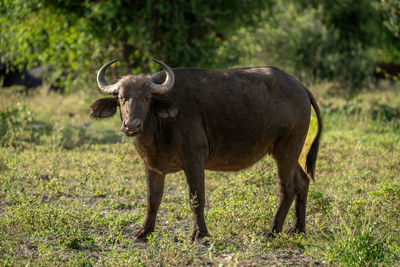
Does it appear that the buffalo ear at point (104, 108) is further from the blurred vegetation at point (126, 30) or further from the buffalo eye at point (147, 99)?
the blurred vegetation at point (126, 30)

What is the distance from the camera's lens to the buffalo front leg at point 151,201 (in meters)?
5.68

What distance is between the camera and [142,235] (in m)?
5.67

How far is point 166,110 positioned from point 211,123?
1.98 feet

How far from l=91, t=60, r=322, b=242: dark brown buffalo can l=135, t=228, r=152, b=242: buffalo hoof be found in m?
0.01

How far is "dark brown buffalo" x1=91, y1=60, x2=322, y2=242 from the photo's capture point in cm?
525

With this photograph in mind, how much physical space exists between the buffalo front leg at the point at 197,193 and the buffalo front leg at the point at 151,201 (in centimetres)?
47

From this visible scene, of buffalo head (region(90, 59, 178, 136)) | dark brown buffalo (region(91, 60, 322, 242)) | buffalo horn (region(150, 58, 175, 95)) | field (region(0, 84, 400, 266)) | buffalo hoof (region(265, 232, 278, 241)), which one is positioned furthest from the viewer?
buffalo hoof (region(265, 232, 278, 241))

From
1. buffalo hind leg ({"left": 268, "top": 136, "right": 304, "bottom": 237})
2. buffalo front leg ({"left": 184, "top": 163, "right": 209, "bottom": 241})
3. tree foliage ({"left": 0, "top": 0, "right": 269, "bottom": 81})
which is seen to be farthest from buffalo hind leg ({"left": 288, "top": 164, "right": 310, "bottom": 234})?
tree foliage ({"left": 0, "top": 0, "right": 269, "bottom": 81})

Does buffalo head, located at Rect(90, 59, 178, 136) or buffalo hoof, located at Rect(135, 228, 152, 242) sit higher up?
buffalo head, located at Rect(90, 59, 178, 136)

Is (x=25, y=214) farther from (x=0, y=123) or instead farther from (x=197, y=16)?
(x=197, y=16)

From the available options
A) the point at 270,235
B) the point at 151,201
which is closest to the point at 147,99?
the point at 151,201

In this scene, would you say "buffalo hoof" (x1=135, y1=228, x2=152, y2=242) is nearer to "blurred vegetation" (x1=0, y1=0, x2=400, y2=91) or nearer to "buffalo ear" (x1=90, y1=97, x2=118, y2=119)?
"buffalo ear" (x1=90, y1=97, x2=118, y2=119)

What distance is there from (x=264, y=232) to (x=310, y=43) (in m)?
15.8

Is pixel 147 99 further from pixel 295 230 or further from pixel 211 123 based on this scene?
pixel 295 230
